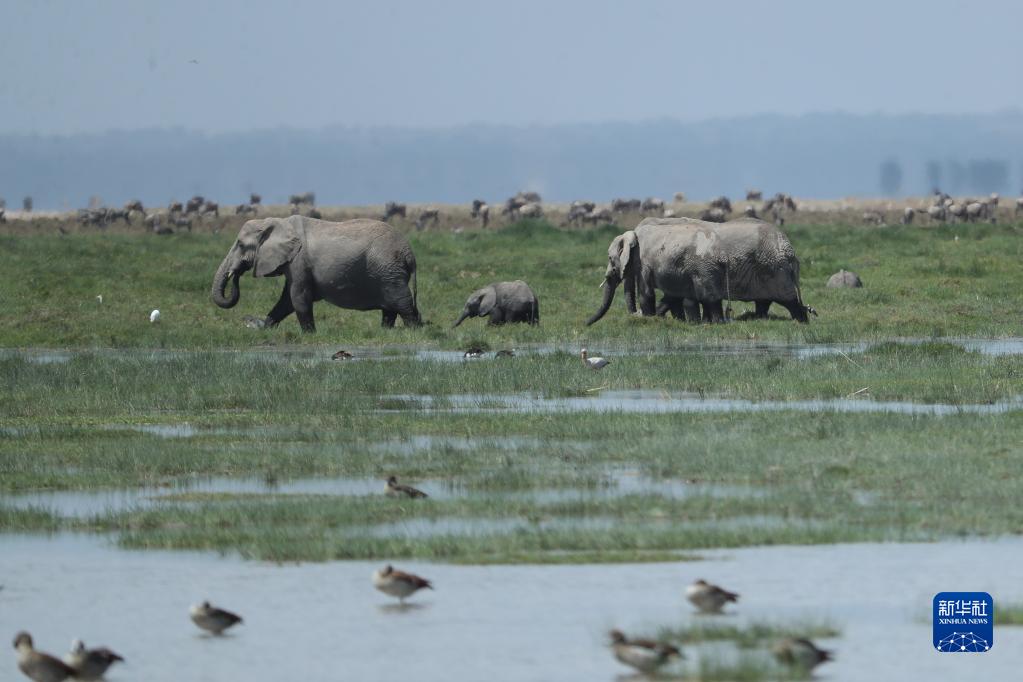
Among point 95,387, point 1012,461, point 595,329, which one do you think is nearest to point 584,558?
point 1012,461

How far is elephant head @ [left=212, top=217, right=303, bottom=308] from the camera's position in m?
32.9

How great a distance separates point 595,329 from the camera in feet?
106

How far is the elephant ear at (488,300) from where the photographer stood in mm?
33188

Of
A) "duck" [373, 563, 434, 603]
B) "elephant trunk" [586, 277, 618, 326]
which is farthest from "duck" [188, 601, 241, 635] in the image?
"elephant trunk" [586, 277, 618, 326]

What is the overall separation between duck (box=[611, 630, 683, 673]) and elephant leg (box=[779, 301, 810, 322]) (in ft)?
74.2

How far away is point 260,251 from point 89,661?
23.1 meters

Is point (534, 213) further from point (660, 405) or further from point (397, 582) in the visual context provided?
point (397, 582)

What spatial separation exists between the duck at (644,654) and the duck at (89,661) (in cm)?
266

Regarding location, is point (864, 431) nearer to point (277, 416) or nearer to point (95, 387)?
point (277, 416)

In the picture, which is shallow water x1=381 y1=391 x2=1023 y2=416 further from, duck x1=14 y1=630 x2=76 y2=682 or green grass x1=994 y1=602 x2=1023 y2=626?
duck x1=14 y1=630 x2=76 y2=682

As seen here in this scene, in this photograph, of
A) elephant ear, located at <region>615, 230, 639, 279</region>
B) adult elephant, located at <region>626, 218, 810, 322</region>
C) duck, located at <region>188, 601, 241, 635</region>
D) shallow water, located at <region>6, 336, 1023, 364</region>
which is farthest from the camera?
elephant ear, located at <region>615, 230, 639, 279</region>

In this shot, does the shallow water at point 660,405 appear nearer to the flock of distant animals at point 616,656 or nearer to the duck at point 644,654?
the flock of distant animals at point 616,656

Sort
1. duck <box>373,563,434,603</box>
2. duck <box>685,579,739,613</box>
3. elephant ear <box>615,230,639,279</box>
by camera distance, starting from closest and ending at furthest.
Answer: duck <box>685,579,739,613</box> → duck <box>373,563,434,603</box> → elephant ear <box>615,230,639,279</box>

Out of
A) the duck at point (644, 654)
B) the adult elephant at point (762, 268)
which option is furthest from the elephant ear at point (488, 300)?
the duck at point (644, 654)
